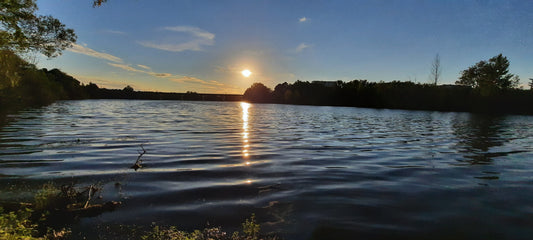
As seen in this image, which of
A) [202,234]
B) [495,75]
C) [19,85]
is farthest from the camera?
[495,75]

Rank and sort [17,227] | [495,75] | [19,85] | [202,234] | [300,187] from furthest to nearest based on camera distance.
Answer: [495,75]
[19,85]
[300,187]
[202,234]
[17,227]

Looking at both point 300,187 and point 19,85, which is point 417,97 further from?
point 19,85

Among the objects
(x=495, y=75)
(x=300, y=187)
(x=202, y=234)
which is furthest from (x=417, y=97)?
(x=202, y=234)

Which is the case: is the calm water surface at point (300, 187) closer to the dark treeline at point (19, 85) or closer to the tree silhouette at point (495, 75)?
the dark treeline at point (19, 85)

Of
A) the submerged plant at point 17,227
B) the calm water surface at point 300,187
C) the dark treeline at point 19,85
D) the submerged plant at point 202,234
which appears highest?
the dark treeline at point 19,85

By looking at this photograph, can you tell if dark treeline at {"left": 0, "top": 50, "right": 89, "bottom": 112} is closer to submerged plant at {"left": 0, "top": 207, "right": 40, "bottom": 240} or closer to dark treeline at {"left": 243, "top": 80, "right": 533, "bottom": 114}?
submerged plant at {"left": 0, "top": 207, "right": 40, "bottom": 240}

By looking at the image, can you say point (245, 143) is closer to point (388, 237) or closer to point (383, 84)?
point (388, 237)

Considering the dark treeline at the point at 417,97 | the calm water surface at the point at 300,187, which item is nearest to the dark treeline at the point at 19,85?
the calm water surface at the point at 300,187

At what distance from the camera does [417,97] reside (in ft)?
363

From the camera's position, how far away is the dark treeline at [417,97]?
93062 millimetres

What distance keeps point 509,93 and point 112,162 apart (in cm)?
12290

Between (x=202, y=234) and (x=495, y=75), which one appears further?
(x=495, y=75)

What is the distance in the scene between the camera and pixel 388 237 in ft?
15.3

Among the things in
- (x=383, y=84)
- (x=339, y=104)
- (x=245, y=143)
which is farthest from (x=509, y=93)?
(x=245, y=143)
